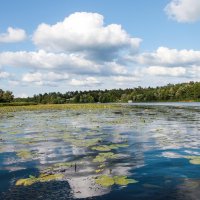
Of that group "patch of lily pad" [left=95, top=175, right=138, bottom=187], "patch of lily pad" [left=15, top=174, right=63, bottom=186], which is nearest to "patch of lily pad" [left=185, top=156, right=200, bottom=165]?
"patch of lily pad" [left=95, top=175, right=138, bottom=187]

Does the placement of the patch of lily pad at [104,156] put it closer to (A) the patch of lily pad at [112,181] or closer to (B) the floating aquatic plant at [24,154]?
(A) the patch of lily pad at [112,181]

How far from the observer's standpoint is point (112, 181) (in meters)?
A: 11.0

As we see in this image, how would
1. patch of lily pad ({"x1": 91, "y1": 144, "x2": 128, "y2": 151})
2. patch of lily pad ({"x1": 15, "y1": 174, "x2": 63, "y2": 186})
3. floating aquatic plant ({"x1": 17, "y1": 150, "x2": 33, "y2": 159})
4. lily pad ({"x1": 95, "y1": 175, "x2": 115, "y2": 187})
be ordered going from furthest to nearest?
patch of lily pad ({"x1": 91, "y1": 144, "x2": 128, "y2": 151}) → floating aquatic plant ({"x1": 17, "y1": 150, "x2": 33, "y2": 159}) → patch of lily pad ({"x1": 15, "y1": 174, "x2": 63, "y2": 186}) → lily pad ({"x1": 95, "y1": 175, "x2": 115, "y2": 187})

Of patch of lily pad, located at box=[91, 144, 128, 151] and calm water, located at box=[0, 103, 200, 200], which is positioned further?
patch of lily pad, located at box=[91, 144, 128, 151]

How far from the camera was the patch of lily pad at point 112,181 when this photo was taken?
1080 cm

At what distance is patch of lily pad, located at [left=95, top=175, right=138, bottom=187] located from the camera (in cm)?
1080

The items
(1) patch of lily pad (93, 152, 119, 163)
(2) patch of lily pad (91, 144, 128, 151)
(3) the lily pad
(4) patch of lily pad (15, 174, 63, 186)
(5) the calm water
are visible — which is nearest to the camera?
(5) the calm water

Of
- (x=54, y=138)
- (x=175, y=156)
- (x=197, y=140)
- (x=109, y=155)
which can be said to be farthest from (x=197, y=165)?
(x=54, y=138)

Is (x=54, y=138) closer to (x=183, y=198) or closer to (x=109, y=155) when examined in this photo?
(x=109, y=155)

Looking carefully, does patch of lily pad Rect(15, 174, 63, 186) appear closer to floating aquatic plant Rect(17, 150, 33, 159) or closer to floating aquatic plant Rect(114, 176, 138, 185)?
floating aquatic plant Rect(114, 176, 138, 185)

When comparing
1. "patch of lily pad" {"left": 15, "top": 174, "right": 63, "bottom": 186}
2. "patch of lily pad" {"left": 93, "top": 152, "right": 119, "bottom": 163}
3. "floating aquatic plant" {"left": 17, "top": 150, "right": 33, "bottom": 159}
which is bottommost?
"floating aquatic plant" {"left": 17, "top": 150, "right": 33, "bottom": 159}

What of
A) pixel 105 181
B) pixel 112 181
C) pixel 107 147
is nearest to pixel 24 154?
pixel 107 147

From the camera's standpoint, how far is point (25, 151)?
58.4 feet

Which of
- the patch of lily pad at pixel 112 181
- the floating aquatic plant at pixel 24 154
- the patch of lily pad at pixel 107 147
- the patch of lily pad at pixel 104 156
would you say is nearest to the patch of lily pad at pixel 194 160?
the patch of lily pad at pixel 104 156
